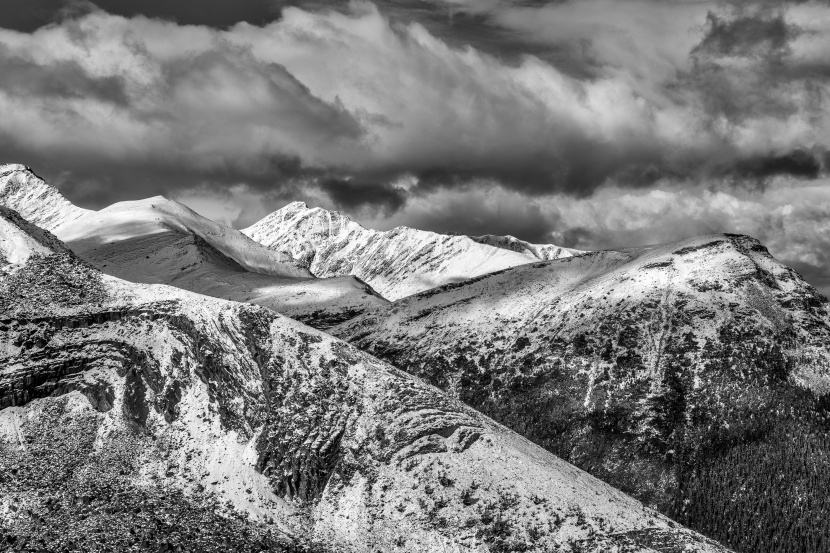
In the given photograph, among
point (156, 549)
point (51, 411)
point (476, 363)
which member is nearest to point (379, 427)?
point (156, 549)

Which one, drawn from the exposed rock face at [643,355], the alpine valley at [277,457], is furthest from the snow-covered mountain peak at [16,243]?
the exposed rock face at [643,355]

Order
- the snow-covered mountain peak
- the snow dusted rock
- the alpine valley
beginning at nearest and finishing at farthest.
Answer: the snow dusted rock, the alpine valley, the snow-covered mountain peak

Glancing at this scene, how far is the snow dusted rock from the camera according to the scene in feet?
235

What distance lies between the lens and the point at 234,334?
89.6 metres

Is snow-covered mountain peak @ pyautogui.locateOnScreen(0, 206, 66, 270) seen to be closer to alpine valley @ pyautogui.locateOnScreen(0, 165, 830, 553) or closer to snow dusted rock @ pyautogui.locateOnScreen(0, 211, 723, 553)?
alpine valley @ pyautogui.locateOnScreen(0, 165, 830, 553)

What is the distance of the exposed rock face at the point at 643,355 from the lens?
135 m

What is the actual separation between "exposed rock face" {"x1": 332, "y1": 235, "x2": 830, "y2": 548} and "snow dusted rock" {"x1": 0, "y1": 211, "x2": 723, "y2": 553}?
176ft

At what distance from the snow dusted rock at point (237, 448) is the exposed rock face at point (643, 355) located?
53692 mm

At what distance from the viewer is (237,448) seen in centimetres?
7950

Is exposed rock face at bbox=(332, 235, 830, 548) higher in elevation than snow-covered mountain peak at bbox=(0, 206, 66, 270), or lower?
lower

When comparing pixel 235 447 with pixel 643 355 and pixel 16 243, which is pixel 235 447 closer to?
pixel 16 243

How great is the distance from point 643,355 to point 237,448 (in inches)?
3429

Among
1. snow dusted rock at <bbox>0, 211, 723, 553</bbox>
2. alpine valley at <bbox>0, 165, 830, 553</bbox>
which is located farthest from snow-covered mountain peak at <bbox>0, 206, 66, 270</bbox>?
snow dusted rock at <bbox>0, 211, 723, 553</bbox>

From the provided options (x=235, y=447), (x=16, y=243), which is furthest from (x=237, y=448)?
(x=16, y=243)
